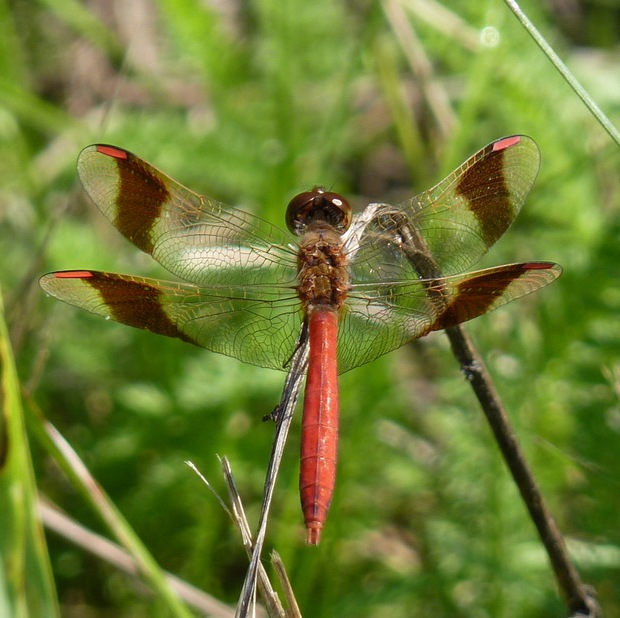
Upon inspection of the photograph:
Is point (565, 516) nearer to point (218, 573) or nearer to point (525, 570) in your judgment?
point (525, 570)

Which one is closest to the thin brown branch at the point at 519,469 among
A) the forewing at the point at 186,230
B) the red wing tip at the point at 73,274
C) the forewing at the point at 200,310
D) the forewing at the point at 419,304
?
the forewing at the point at 419,304

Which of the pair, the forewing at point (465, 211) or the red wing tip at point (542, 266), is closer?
the red wing tip at point (542, 266)

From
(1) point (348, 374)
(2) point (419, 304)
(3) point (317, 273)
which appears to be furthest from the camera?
(1) point (348, 374)

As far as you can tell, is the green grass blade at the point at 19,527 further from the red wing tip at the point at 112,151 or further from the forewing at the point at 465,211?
the forewing at the point at 465,211

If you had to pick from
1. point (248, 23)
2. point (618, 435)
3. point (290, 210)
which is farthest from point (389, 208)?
point (248, 23)

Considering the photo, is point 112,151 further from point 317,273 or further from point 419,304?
point 419,304

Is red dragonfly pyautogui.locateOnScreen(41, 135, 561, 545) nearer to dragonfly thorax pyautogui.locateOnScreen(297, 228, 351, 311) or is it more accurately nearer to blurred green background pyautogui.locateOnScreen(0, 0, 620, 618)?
dragonfly thorax pyautogui.locateOnScreen(297, 228, 351, 311)

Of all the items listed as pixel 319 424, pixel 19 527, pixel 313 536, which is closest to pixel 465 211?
pixel 319 424

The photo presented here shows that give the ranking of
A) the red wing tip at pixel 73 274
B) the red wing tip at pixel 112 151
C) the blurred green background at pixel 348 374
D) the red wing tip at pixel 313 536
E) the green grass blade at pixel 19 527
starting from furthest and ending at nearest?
the blurred green background at pixel 348 374
the red wing tip at pixel 112 151
the red wing tip at pixel 73 274
the green grass blade at pixel 19 527
the red wing tip at pixel 313 536
